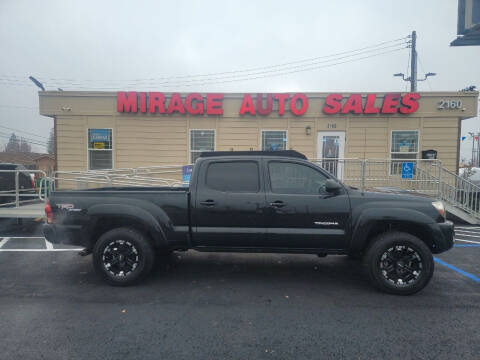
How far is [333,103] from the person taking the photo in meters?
11.2

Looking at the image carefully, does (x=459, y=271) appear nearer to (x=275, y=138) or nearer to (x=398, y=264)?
(x=398, y=264)

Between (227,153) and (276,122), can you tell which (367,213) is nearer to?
(227,153)

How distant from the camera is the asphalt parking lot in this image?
9.28ft

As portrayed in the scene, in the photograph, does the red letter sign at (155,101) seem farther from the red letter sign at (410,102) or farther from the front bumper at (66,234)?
the red letter sign at (410,102)

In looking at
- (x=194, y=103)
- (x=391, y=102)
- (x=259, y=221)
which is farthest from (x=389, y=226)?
(x=194, y=103)

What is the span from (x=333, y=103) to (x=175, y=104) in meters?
6.07

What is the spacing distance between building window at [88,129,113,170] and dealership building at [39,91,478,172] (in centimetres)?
4

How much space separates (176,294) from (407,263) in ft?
10.4

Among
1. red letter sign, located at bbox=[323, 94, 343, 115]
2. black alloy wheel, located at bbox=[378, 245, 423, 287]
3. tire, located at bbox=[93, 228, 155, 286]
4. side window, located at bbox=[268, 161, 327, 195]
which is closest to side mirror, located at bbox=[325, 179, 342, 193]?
side window, located at bbox=[268, 161, 327, 195]

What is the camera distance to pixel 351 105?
1120 cm

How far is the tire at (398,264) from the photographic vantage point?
3.96 m

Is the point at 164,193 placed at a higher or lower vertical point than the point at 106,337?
higher

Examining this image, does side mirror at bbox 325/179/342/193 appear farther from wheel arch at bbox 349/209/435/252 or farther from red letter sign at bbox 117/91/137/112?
red letter sign at bbox 117/91/137/112

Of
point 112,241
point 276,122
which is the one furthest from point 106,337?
point 276,122
